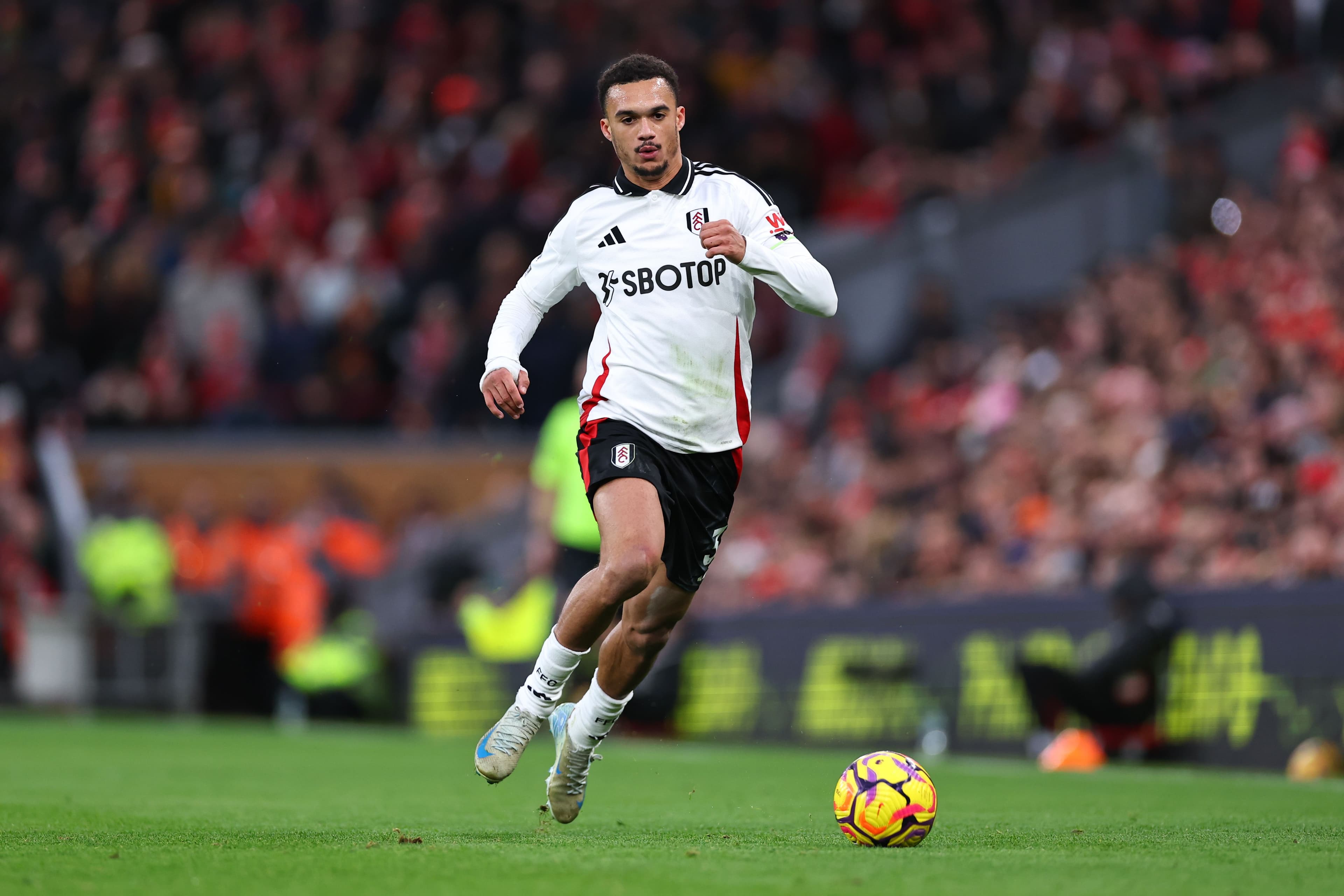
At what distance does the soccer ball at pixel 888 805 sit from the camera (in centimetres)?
619

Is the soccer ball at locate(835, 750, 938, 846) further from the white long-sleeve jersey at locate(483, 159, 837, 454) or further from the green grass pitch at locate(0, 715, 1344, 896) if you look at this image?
the white long-sleeve jersey at locate(483, 159, 837, 454)

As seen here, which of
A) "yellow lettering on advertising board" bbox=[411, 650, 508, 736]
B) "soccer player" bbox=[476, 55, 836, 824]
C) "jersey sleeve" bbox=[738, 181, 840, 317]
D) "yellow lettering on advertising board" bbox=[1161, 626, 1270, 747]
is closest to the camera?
"jersey sleeve" bbox=[738, 181, 840, 317]

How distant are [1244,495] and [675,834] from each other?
21.4ft

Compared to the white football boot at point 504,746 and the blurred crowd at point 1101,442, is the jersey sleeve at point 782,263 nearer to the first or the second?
the white football boot at point 504,746

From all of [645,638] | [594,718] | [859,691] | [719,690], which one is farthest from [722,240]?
[719,690]

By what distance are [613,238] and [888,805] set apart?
2.33 m

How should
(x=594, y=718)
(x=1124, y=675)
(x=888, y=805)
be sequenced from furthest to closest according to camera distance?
(x=1124, y=675), (x=594, y=718), (x=888, y=805)

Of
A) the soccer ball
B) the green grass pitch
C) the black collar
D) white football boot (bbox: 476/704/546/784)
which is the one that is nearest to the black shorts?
white football boot (bbox: 476/704/546/784)

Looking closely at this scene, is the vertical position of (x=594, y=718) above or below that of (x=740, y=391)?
below

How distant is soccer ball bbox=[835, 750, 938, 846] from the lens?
20.3ft

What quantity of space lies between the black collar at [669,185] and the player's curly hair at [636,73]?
0.86 ft

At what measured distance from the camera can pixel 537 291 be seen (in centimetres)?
732

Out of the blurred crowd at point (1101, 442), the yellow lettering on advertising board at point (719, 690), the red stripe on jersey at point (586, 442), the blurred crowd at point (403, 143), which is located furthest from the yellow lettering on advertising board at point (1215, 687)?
the blurred crowd at point (403, 143)

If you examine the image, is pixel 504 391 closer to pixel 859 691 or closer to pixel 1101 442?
pixel 859 691
